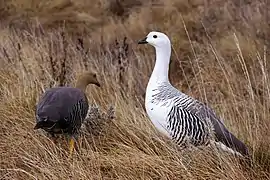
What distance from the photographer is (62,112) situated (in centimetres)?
A: 446

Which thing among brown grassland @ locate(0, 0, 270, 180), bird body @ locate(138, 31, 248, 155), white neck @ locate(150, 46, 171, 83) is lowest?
brown grassland @ locate(0, 0, 270, 180)

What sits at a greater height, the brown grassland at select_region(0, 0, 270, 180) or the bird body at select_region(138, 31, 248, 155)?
the bird body at select_region(138, 31, 248, 155)

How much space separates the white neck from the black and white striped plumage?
0.60 m

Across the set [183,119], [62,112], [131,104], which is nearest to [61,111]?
[62,112]

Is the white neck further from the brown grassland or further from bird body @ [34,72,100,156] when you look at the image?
bird body @ [34,72,100,156]

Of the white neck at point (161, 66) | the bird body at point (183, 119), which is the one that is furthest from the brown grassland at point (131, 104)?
the white neck at point (161, 66)

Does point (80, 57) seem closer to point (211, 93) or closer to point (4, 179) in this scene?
point (211, 93)

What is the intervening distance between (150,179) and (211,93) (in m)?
3.03

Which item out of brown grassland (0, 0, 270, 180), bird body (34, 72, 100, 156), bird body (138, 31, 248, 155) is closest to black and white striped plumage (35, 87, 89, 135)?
bird body (34, 72, 100, 156)

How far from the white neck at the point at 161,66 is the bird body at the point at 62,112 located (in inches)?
23.5

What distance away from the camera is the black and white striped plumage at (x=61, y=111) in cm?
432

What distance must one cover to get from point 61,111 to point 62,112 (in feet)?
0.03

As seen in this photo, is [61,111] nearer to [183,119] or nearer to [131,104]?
[183,119]

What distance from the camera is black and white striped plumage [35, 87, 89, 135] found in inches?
170
